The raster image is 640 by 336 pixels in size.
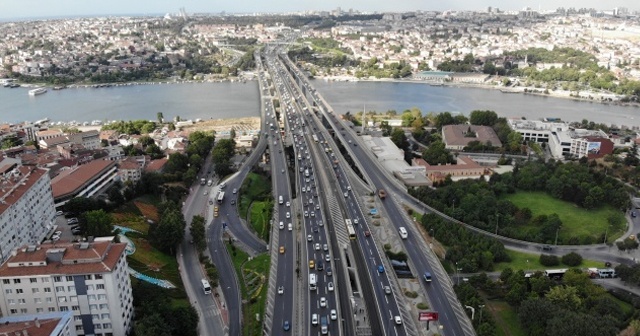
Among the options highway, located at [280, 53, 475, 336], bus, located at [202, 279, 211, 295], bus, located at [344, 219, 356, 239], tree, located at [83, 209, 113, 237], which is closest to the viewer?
highway, located at [280, 53, 475, 336]

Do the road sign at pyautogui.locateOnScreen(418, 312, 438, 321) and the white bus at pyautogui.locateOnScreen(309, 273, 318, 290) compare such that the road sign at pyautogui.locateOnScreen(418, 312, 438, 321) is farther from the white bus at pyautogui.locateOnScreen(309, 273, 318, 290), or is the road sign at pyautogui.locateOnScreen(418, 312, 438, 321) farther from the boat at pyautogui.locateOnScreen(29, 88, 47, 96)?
the boat at pyautogui.locateOnScreen(29, 88, 47, 96)

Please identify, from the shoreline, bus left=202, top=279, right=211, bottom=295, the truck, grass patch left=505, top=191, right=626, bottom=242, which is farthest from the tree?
the shoreline

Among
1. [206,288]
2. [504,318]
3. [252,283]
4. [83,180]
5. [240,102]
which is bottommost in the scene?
[504,318]

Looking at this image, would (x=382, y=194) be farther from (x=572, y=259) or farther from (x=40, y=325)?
(x=40, y=325)

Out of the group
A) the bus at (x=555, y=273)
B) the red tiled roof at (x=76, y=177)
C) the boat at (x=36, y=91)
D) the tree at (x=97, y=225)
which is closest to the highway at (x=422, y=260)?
the bus at (x=555, y=273)

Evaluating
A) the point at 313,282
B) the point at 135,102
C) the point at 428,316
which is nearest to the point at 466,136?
the point at 313,282

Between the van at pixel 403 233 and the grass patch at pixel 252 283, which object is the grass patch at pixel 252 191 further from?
the van at pixel 403 233
